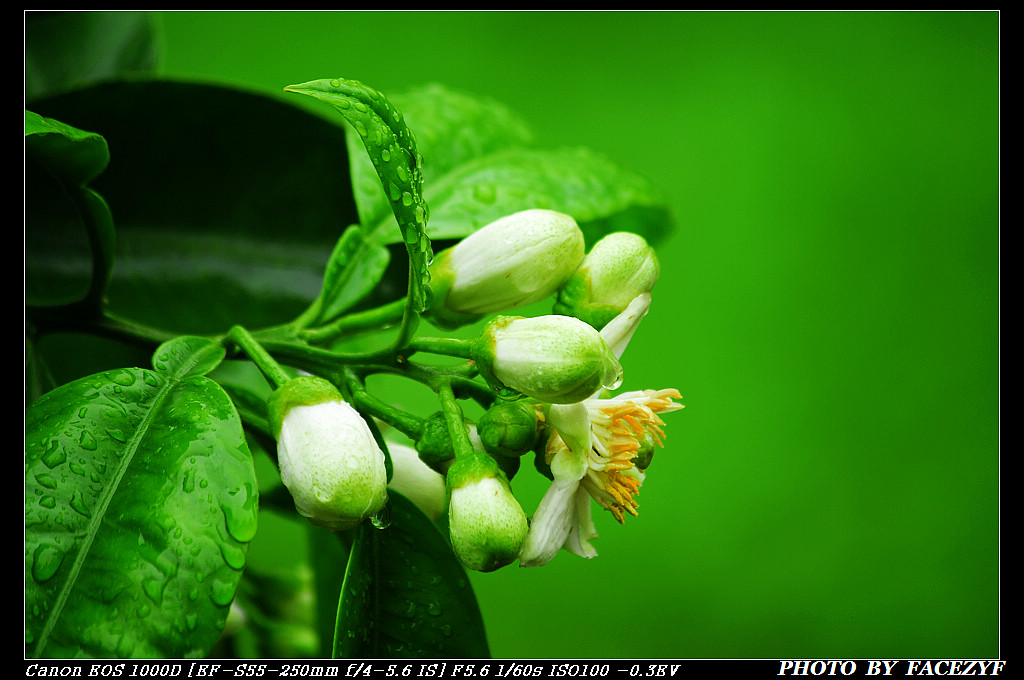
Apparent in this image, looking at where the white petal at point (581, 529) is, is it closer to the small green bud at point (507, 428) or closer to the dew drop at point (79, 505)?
the small green bud at point (507, 428)

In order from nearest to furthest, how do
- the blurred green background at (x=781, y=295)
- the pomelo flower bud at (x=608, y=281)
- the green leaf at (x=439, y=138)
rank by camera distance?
the pomelo flower bud at (x=608, y=281), the green leaf at (x=439, y=138), the blurred green background at (x=781, y=295)

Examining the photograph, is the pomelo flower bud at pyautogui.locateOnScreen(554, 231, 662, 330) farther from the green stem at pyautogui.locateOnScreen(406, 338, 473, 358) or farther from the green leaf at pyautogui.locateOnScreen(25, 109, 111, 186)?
the green leaf at pyautogui.locateOnScreen(25, 109, 111, 186)

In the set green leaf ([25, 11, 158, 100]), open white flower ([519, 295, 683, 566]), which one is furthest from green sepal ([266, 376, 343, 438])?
green leaf ([25, 11, 158, 100])

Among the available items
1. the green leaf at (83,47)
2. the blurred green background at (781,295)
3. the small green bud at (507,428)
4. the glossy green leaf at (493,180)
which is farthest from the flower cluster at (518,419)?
the blurred green background at (781,295)

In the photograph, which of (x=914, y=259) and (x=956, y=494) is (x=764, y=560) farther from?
(x=914, y=259)

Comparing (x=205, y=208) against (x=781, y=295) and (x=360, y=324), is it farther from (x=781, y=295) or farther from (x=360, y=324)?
(x=781, y=295)
